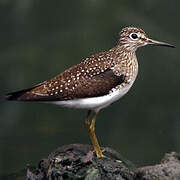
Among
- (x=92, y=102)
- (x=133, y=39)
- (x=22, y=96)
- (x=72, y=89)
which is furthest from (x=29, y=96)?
(x=133, y=39)

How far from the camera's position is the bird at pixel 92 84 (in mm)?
6309

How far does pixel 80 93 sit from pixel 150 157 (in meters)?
2.87

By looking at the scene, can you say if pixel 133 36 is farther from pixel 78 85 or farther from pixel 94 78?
pixel 78 85

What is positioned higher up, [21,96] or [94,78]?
[94,78]

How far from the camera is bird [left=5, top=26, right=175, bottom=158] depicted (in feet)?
20.7

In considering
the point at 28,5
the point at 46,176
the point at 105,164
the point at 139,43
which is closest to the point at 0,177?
the point at 46,176

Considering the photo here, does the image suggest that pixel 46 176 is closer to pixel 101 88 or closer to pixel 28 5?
pixel 101 88

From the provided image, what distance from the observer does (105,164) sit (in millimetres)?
6066

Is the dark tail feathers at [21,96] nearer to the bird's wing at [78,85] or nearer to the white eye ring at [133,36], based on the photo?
the bird's wing at [78,85]

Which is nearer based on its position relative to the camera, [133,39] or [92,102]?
[92,102]

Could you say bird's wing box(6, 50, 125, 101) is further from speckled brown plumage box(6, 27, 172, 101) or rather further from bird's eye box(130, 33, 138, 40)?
bird's eye box(130, 33, 138, 40)

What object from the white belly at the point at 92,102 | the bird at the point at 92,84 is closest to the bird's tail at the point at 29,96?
the bird at the point at 92,84

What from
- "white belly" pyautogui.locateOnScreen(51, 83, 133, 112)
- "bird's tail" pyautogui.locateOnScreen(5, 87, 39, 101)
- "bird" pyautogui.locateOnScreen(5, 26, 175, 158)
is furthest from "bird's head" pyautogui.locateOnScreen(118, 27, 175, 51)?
"bird's tail" pyautogui.locateOnScreen(5, 87, 39, 101)

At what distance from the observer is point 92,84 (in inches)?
252
